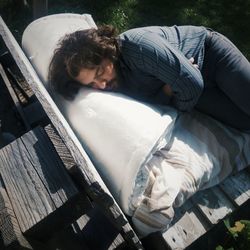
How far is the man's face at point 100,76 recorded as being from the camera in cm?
253

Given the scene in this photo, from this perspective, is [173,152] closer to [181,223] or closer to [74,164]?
[181,223]

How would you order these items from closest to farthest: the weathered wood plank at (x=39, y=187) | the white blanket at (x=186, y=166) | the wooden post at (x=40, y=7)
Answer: the weathered wood plank at (x=39, y=187) → the white blanket at (x=186, y=166) → the wooden post at (x=40, y=7)

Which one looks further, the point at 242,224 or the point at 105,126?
the point at 242,224

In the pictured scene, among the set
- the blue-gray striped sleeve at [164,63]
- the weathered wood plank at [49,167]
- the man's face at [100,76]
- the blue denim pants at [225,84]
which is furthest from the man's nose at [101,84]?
the blue denim pants at [225,84]

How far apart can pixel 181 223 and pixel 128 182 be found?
0.54m

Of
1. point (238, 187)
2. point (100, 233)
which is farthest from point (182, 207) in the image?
point (100, 233)

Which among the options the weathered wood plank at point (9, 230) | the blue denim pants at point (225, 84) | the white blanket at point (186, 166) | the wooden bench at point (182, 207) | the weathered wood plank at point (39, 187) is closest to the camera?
the weathered wood plank at point (9, 230)

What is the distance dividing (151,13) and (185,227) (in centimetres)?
329

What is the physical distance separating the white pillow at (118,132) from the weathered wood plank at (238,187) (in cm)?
57

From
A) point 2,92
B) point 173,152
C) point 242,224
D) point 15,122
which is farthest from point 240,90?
point 2,92

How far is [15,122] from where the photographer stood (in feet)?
12.6

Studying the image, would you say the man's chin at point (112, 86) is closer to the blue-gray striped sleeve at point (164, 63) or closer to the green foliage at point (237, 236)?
the blue-gray striped sleeve at point (164, 63)

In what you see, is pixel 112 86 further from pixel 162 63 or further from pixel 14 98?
pixel 14 98

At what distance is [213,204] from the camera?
2.58m
